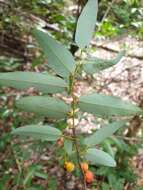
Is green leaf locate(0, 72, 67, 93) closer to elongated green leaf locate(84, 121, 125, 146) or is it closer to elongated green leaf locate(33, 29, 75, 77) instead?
elongated green leaf locate(33, 29, 75, 77)

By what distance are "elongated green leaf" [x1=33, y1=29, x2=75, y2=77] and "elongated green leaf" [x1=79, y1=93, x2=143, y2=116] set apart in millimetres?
75

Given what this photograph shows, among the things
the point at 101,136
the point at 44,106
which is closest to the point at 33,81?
the point at 44,106

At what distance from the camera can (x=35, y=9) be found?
2.61m

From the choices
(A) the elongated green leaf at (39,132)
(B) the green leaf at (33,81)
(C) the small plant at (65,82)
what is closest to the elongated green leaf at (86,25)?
(C) the small plant at (65,82)

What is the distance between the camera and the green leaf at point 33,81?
0.77 metres

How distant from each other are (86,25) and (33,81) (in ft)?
0.58

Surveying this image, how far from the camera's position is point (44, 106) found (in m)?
0.81

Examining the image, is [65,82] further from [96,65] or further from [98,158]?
[98,158]

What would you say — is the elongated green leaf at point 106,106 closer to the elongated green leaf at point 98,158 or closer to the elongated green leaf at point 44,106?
the elongated green leaf at point 44,106

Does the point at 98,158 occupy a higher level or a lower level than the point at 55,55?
lower

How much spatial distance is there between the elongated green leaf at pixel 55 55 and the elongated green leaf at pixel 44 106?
0.23 feet

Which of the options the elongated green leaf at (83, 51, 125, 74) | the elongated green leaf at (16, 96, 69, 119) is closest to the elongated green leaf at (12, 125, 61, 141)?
the elongated green leaf at (16, 96, 69, 119)

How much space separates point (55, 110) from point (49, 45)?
0.47 feet

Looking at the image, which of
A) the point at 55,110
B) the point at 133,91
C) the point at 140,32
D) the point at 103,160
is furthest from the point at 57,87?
the point at 133,91
